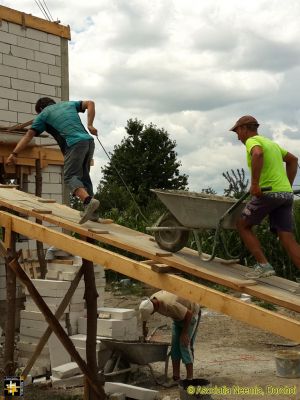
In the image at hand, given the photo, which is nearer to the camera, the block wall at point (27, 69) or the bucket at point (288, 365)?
the bucket at point (288, 365)

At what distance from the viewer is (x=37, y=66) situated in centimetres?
1078

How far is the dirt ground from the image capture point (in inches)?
278

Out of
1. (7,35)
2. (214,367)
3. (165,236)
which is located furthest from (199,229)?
(7,35)

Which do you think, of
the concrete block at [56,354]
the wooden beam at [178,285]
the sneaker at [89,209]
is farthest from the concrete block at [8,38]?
the sneaker at [89,209]

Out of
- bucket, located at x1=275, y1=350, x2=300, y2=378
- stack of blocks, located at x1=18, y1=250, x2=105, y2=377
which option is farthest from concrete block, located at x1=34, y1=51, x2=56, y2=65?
bucket, located at x1=275, y1=350, x2=300, y2=378

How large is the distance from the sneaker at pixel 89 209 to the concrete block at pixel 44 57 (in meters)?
5.84

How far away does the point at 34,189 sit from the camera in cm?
1053

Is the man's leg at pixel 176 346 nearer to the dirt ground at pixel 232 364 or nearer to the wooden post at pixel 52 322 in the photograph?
the dirt ground at pixel 232 364

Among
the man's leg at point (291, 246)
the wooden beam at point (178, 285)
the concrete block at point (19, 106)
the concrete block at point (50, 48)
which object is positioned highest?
the concrete block at point (50, 48)

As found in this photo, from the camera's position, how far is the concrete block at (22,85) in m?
10.3

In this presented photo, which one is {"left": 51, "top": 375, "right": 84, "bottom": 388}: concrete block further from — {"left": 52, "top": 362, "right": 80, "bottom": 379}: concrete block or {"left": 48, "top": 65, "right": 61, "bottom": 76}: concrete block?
{"left": 48, "top": 65, "right": 61, "bottom": 76}: concrete block

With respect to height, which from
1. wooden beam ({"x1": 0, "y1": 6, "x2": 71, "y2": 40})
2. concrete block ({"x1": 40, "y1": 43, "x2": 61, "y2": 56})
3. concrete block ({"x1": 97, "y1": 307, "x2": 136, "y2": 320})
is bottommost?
concrete block ({"x1": 97, "y1": 307, "x2": 136, "y2": 320})

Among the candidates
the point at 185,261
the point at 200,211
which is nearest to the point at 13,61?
the point at 200,211

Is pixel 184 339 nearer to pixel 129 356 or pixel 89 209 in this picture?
pixel 129 356
